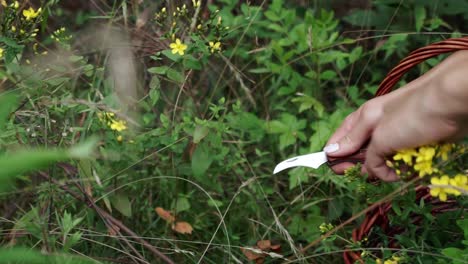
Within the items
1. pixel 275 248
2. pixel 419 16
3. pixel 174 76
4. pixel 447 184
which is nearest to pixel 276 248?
pixel 275 248

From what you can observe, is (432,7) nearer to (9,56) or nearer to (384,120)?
(384,120)

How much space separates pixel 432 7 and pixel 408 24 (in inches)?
4.2

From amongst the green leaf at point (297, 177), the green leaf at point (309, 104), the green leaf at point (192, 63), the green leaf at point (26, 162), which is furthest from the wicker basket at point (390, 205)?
the green leaf at point (26, 162)

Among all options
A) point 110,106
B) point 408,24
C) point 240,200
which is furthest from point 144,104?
point 408,24

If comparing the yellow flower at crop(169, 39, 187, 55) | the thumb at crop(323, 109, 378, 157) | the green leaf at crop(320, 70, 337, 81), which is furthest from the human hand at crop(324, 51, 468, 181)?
the green leaf at crop(320, 70, 337, 81)

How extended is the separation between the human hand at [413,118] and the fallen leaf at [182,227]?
0.54 metres

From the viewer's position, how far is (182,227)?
75.6 inches

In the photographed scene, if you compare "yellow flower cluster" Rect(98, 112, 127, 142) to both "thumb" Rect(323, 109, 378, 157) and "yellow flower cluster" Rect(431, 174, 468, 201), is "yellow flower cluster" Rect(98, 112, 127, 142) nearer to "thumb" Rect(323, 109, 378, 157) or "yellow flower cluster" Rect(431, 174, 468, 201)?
"thumb" Rect(323, 109, 378, 157)

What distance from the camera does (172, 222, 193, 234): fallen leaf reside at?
1.90m

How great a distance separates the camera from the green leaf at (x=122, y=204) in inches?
71.7

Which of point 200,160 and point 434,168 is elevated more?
point 434,168

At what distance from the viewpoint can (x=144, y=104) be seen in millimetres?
1863

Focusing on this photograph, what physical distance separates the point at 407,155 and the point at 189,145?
2.54ft

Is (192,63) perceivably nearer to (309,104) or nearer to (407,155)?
(309,104)
